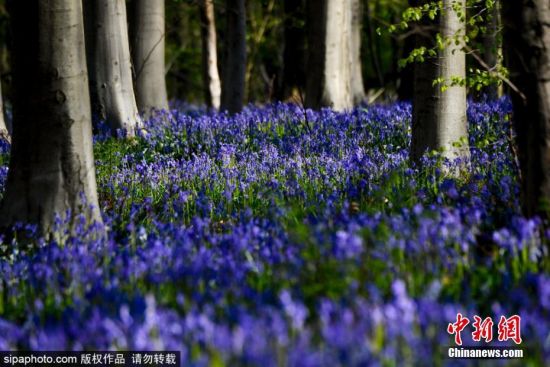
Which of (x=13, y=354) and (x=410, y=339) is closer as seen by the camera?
(x=410, y=339)

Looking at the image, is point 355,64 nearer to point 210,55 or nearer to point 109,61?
point 210,55

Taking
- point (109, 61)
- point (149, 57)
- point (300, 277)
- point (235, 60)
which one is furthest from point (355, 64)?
point (300, 277)

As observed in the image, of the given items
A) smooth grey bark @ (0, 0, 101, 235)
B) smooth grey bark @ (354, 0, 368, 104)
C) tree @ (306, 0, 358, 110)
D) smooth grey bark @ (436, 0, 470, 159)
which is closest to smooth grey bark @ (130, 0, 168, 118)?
tree @ (306, 0, 358, 110)

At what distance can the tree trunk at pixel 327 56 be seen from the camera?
452 inches

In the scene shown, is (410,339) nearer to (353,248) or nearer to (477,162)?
(353,248)

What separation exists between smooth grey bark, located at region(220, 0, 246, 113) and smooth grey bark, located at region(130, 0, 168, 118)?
1710mm

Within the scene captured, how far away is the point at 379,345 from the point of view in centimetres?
273

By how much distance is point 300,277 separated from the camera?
11.7 ft

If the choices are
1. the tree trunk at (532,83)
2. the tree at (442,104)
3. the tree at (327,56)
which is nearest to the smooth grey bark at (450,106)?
the tree at (442,104)

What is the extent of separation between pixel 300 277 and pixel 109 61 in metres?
6.91

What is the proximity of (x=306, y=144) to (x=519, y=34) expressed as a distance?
14.7ft

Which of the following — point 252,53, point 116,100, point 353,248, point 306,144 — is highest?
point 252,53

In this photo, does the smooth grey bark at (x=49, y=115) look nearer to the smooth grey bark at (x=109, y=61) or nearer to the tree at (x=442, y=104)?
the tree at (x=442, y=104)

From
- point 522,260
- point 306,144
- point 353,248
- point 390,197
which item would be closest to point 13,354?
point 353,248
